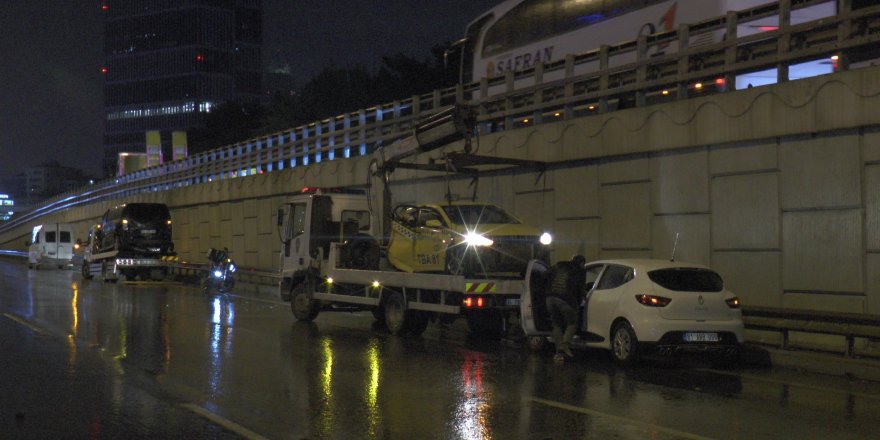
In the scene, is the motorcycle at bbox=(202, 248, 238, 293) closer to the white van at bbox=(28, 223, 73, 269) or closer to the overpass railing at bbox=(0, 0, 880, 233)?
the overpass railing at bbox=(0, 0, 880, 233)

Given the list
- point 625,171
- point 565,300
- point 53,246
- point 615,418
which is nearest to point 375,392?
point 615,418

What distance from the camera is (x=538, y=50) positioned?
2509 centimetres

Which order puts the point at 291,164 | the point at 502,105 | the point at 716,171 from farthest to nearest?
the point at 291,164
the point at 502,105
the point at 716,171

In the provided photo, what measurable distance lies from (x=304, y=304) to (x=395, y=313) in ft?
11.7

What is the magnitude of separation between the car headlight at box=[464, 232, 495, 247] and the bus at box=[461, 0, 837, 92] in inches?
221

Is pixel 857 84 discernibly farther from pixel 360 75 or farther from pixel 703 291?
pixel 360 75

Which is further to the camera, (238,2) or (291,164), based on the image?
(238,2)

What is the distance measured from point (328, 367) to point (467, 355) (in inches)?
97.7

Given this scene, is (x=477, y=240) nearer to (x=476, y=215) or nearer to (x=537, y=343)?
(x=476, y=215)

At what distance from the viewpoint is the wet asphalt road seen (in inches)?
336

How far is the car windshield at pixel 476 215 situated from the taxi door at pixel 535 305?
74.8 inches

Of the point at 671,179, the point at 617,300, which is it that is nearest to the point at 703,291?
the point at 617,300

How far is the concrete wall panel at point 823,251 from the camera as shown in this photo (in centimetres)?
1402

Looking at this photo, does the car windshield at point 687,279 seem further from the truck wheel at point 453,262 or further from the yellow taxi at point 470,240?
the truck wheel at point 453,262
